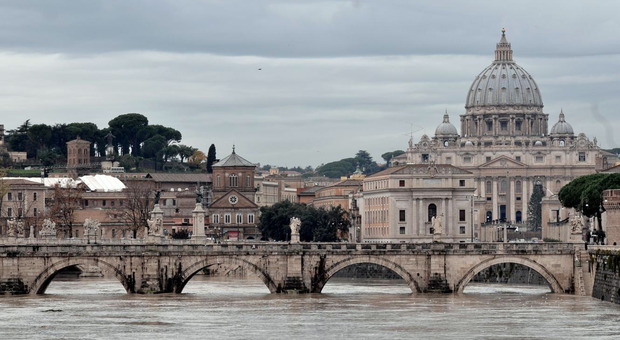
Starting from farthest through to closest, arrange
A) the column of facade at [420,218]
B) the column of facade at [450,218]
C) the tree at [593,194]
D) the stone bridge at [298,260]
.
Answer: the column of facade at [420,218]
the column of facade at [450,218]
the tree at [593,194]
the stone bridge at [298,260]

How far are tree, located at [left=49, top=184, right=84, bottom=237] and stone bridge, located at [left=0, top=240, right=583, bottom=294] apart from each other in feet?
202

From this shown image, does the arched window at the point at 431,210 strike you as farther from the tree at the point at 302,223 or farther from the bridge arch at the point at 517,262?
the bridge arch at the point at 517,262

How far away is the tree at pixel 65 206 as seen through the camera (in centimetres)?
17100

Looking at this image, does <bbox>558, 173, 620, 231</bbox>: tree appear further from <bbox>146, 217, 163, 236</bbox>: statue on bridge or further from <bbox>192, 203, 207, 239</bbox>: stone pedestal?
<bbox>146, 217, 163, 236</bbox>: statue on bridge

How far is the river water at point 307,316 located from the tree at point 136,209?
54.8 metres

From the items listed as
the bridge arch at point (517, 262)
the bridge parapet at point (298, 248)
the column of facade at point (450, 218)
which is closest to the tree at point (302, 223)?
the column of facade at point (450, 218)

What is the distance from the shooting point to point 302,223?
18200 cm

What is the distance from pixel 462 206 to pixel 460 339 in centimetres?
10316

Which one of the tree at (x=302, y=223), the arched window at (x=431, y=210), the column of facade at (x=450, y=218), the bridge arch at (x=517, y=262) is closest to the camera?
the bridge arch at (x=517, y=262)

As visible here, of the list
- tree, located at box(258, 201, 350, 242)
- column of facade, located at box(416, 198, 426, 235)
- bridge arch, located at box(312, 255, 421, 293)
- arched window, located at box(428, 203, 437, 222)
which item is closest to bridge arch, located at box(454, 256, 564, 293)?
bridge arch, located at box(312, 255, 421, 293)

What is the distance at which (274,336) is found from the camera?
81.3 m

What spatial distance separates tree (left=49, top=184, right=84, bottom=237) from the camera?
561 feet

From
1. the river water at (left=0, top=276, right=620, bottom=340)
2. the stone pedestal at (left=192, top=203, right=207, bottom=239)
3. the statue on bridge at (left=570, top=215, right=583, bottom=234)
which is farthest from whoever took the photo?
the stone pedestal at (left=192, top=203, right=207, bottom=239)

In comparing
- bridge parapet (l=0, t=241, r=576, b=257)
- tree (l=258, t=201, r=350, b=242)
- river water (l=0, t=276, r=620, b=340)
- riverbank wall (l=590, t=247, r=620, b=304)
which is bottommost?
river water (l=0, t=276, r=620, b=340)
